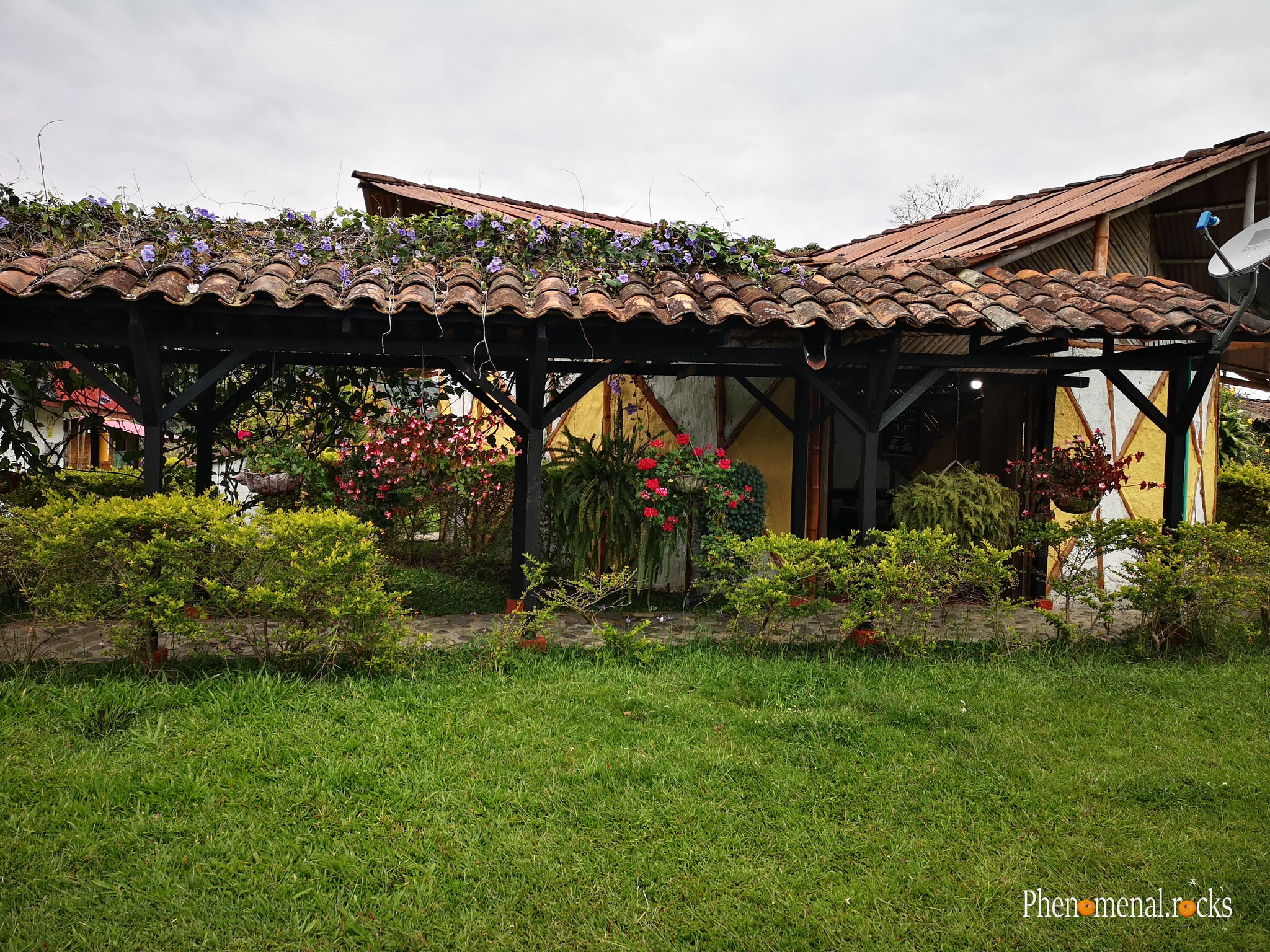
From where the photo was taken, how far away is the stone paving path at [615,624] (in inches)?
178

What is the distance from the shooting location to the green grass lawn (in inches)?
92.5

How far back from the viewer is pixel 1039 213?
7.25 m

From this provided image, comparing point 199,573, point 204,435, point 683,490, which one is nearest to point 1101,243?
point 683,490

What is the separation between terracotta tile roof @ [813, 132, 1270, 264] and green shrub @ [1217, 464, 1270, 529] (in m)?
3.24

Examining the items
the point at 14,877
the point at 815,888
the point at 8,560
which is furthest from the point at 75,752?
the point at 815,888

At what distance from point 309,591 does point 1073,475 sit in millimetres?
5793

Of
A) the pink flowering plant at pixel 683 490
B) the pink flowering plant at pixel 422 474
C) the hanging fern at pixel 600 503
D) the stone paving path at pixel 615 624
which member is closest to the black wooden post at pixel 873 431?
the stone paving path at pixel 615 624

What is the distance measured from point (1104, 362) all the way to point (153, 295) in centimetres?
626

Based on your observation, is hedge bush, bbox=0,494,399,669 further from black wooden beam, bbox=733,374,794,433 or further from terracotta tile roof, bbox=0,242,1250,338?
black wooden beam, bbox=733,374,794,433

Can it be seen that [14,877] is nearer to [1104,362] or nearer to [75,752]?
[75,752]

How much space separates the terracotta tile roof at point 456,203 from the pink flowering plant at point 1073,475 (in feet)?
15.7

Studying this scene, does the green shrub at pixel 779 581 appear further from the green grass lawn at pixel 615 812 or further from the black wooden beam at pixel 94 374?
the black wooden beam at pixel 94 374

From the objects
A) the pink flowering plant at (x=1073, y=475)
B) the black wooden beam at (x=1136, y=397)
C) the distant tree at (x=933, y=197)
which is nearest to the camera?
the black wooden beam at (x=1136, y=397)

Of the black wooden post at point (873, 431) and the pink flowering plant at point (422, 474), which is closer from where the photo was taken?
the black wooden post at point (873, 431)
